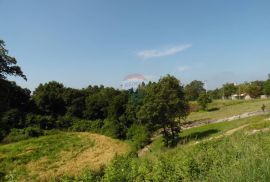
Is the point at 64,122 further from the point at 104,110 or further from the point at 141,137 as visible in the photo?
the point at 141,137

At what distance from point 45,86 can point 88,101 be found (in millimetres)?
7924

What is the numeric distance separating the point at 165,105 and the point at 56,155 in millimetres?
10773

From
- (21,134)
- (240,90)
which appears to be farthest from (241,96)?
(21,134)

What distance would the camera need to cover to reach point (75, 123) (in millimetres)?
49125

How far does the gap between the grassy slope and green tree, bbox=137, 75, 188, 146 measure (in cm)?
389

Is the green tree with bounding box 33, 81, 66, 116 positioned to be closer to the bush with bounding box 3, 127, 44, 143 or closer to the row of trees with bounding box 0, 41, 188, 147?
the row of trees with bounding box 0, 41, 188, 147

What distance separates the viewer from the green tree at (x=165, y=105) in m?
27.7

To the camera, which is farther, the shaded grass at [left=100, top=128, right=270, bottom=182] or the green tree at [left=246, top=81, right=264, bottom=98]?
the green tree at [left=246, top=81, right=264, bottom=98]

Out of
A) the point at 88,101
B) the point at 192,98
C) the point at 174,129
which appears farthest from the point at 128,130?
the point at 192,98

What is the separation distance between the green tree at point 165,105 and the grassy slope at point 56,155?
12.8 feet

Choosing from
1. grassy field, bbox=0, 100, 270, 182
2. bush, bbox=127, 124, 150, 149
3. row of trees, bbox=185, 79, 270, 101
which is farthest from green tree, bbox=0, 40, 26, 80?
row of trees, bbox=185, 79, 270, 101

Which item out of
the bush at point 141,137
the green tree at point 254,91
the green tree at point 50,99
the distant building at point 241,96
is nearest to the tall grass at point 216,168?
the bush at point 141,137

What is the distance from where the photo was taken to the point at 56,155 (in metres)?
29.0

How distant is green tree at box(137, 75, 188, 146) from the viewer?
27.7 metres
